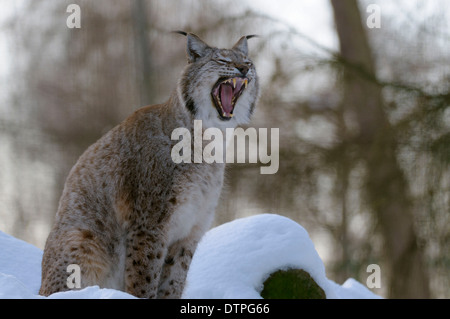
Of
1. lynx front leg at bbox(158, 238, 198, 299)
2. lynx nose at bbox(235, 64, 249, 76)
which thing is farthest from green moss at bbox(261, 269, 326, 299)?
lynx nose at bbox(235, 64, 249, 76)

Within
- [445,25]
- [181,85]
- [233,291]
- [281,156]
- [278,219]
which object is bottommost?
[233,291]

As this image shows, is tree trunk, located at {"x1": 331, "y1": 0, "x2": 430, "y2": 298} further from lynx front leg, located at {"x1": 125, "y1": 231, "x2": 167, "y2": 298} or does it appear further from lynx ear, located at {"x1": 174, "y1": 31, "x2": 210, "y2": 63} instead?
lynx front leg, located at {"x1": 125, "y1": 231, "x2": 167, "y2": 298}

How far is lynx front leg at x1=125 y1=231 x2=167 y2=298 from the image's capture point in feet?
13.7

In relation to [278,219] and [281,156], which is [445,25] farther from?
[278,219]

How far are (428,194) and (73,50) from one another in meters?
5.68

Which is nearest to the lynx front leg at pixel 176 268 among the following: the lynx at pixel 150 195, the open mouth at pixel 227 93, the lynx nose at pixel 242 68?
the lynx at pixel 150 195

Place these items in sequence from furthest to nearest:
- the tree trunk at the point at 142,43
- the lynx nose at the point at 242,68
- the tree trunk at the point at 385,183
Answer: the tree trunk at the point at 142,43 < the tree trunk at the point at 385,183 < the lynx nose at the point at 242,68

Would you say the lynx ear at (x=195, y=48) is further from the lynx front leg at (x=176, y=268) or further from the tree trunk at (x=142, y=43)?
the tree trunk at (x=142, y=43)

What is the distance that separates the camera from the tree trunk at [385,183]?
251 inches

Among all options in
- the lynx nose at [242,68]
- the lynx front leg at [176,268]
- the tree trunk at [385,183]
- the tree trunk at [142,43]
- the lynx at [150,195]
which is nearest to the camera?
the lynx at [150,195]

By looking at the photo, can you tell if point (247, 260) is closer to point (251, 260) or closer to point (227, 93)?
point (251, 260)

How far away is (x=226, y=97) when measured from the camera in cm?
441

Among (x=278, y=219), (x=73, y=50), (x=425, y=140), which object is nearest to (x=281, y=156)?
(x=425, y=140)

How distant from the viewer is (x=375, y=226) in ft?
20.7
